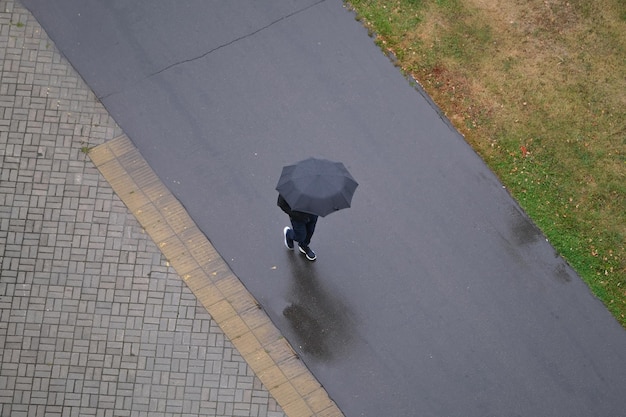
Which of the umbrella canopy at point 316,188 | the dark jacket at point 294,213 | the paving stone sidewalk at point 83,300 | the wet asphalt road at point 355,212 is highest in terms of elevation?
the umbrella canopy at point 316,188

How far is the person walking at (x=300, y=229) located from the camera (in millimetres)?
8609

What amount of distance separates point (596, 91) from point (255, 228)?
5.22 meters

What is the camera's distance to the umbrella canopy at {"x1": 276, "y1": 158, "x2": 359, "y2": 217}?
8.20 meters

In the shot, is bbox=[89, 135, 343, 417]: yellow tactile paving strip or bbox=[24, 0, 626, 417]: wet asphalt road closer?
bbox=[89, 135, 343, 417]: yellow tactile paving strip

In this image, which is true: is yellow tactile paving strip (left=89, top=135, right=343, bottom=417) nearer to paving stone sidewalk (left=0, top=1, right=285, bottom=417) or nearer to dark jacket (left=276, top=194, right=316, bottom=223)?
paving stone sidewalk (left=0, top=1, right=285, bottom=417)

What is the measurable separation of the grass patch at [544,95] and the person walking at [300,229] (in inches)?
110

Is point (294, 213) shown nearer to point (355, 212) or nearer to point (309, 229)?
point (309, 229)

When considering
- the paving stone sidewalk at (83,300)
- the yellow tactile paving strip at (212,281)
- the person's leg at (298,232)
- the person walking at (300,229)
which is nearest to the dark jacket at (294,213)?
the person walking at (300,229)

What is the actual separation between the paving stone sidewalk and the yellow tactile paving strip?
117 millimetres

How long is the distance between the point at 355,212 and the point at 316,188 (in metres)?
1.83

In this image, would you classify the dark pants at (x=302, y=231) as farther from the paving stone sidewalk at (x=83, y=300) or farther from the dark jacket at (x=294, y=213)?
the paving stone sidewalk at (x=83, y=300)

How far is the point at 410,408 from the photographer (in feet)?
29.4

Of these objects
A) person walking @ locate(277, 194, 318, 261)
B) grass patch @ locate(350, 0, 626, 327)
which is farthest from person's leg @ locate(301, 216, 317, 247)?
grass patch @ locate(350, 0, 626, 327)

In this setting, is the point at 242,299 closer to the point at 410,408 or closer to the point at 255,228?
the point at 255,228
